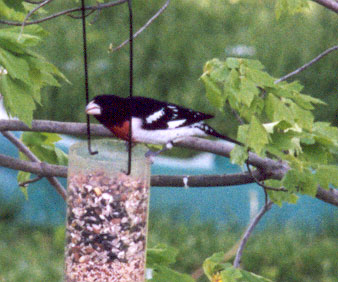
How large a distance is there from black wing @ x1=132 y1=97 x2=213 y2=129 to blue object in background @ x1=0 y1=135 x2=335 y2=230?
2813 millimetres

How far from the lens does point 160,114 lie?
2584mm

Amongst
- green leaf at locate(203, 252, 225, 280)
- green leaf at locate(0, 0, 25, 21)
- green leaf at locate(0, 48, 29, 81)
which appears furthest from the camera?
green leaf at locate(0, 0, 25, 21)

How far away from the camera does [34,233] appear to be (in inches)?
213

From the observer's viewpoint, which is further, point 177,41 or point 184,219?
point 177,41

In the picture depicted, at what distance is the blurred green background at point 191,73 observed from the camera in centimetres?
500

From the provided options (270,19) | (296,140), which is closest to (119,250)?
(296,140)

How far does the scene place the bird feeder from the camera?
84.9 inches

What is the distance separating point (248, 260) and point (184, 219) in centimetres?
73

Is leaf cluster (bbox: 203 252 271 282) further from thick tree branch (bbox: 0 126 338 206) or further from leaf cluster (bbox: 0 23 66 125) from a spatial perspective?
leaf cluster (bbox: 0 23 66 125)

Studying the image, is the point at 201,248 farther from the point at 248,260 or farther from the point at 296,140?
the point at 296,140

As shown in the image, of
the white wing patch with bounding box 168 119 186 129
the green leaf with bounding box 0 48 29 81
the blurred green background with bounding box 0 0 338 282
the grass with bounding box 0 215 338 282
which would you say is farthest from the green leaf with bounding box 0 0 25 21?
the grass with bounding box 0 215 338 282

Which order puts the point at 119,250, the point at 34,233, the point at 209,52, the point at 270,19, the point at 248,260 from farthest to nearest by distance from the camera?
the point at 270,19 < the point at 209,52 < the point at 34,233 < the point at 248,260 < the point at 119,250

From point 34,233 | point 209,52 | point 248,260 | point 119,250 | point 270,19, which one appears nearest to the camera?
point 119,250

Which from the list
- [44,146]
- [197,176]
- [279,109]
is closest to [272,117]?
[279,109]
